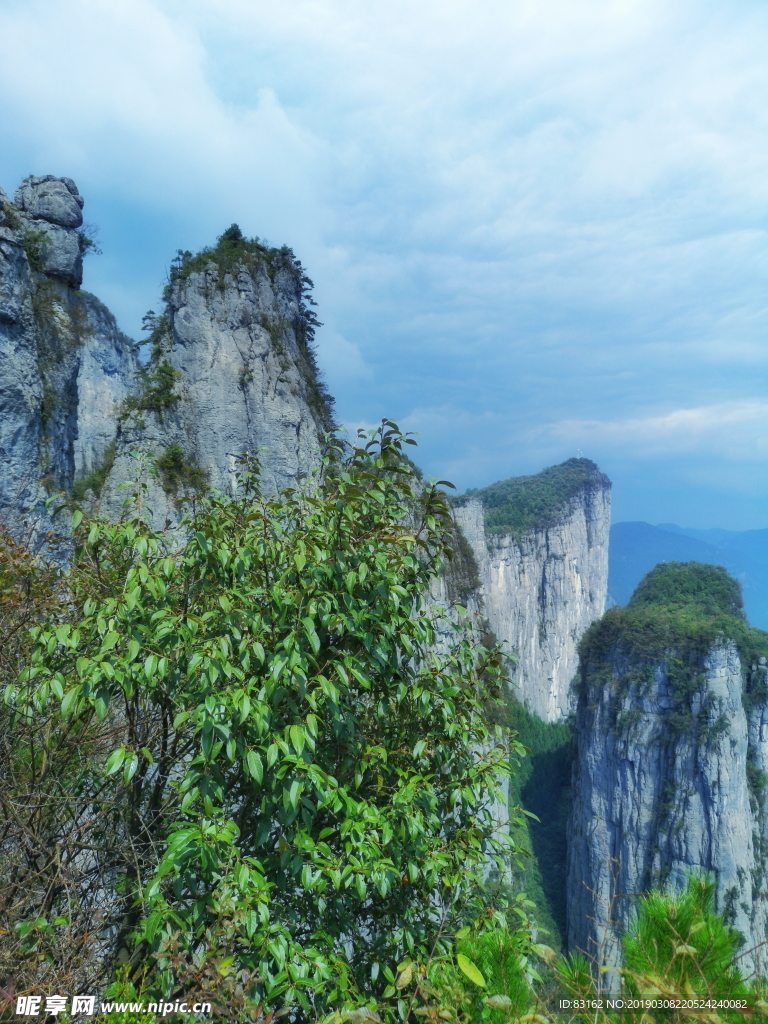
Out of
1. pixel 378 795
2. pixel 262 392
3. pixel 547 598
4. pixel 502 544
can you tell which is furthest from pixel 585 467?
pixel 378 795

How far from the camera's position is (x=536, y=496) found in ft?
219

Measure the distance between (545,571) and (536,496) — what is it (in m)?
9.83

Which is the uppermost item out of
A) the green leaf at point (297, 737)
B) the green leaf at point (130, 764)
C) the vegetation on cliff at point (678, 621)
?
the vegetation on cliff at point (678, 621)

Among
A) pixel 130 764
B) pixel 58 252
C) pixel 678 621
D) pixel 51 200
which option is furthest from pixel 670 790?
pixel 51 200

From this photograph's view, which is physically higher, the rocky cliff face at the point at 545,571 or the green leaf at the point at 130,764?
the rocky cliff face at the point at 545,571

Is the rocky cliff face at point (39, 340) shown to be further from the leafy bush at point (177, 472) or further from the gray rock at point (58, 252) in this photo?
the leafy bush at point (177, 472)

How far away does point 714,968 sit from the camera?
2.22 meters

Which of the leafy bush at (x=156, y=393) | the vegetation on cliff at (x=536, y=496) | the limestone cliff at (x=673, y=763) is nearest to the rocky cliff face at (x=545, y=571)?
the vegetation on cliff at (x=536, y=496)

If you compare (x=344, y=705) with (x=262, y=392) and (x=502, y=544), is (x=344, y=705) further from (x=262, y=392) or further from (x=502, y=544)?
(x=502, y=544)

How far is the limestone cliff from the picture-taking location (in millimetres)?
28828

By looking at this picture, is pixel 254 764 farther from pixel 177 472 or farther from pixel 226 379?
pixel 226 379

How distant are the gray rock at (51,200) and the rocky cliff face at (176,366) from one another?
3cm

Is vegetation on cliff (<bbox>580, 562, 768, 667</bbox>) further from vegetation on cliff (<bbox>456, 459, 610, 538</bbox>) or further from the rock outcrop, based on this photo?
the rock outcrop

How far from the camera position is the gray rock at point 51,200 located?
1479 cm
